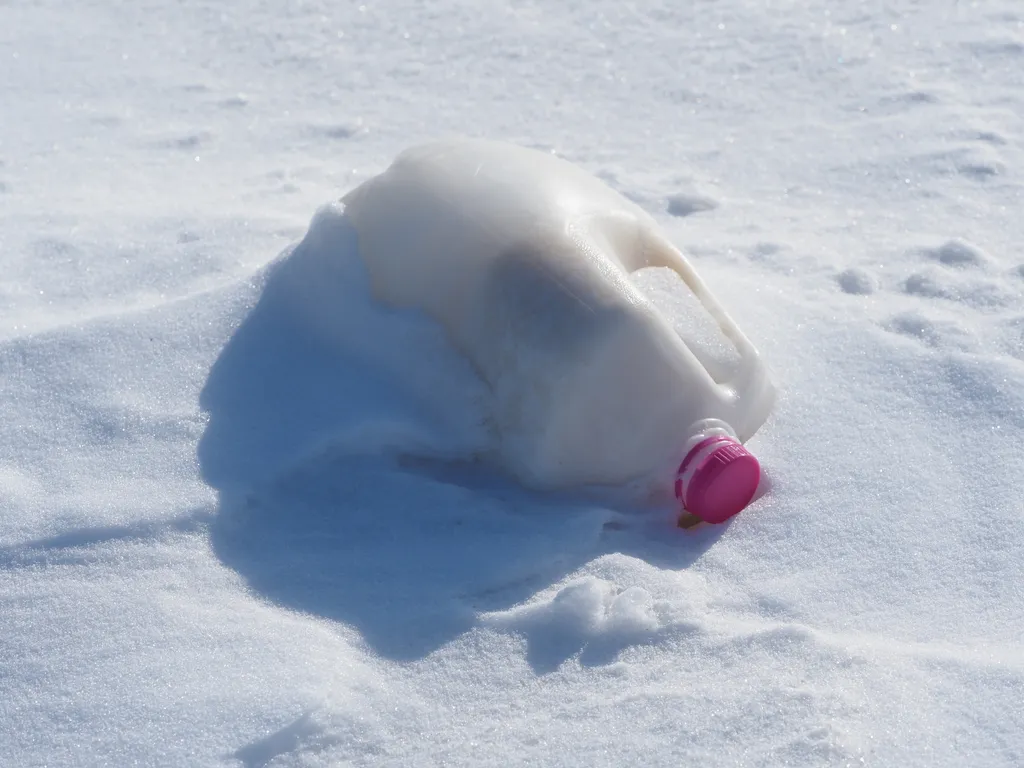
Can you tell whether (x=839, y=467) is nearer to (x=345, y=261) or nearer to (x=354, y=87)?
(x=345, y=261)

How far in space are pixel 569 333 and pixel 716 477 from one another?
1.09 feet

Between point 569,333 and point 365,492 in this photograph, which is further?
point 365,492

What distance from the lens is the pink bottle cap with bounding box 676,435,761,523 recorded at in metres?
1.89

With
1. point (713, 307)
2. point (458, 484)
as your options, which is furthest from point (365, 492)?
point (713, 307)

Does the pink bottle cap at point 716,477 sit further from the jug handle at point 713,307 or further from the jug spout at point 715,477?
the jug handle at point 713,307

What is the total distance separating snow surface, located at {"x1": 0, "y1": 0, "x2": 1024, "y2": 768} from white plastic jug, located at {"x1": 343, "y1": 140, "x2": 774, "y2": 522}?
72 millimetres

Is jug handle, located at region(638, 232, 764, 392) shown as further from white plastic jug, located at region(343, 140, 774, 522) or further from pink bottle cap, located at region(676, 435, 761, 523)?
pink bottle cap, located at region(676, 435, 761, 523)

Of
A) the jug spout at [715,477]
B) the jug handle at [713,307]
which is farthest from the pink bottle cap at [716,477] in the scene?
the jug handle at [713,307]

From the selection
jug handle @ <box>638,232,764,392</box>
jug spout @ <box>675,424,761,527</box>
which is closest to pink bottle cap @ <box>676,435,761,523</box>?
jug spout @ <box>675,424,761,527</box>

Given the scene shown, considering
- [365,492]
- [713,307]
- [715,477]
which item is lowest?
[365,492]

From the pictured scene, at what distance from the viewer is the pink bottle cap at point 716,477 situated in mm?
1893

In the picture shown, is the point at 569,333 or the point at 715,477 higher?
the point at 569,333

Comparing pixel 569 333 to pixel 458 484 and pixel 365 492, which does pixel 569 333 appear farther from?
pixel 365 492

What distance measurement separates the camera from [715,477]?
6.20ft
